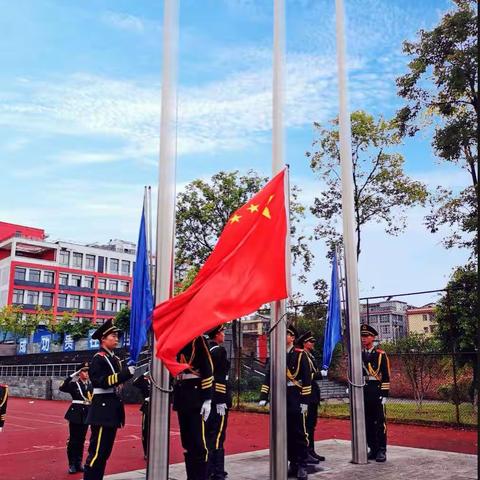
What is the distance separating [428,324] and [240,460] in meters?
9.50

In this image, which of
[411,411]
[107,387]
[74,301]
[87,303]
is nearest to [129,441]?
[107,387]

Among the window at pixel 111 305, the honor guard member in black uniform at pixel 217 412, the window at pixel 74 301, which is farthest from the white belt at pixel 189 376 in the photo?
the window at pixel 111 305

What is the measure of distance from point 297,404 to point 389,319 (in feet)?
29.6

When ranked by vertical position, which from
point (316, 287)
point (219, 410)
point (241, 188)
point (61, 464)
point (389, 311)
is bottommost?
point (61, 464)

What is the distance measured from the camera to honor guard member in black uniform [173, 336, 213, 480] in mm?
6023

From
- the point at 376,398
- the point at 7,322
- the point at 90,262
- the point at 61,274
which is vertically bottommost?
the point at 376,398

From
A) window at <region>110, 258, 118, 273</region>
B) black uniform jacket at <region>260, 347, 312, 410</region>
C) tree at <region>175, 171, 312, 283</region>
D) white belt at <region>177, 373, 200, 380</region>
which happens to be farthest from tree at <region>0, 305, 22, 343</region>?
white belt at <region>177, 373, 200, 380</region>

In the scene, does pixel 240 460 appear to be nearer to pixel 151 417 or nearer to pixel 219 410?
pixel 219 410

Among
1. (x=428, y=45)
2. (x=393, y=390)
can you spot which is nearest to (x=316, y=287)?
(x=393, y=390)

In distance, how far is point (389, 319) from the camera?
16.1 meters

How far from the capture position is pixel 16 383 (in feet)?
103

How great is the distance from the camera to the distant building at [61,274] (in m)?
67.8

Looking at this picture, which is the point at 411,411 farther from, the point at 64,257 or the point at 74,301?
the point at 64,257

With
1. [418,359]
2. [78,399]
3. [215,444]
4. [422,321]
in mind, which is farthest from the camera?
[422,321]
